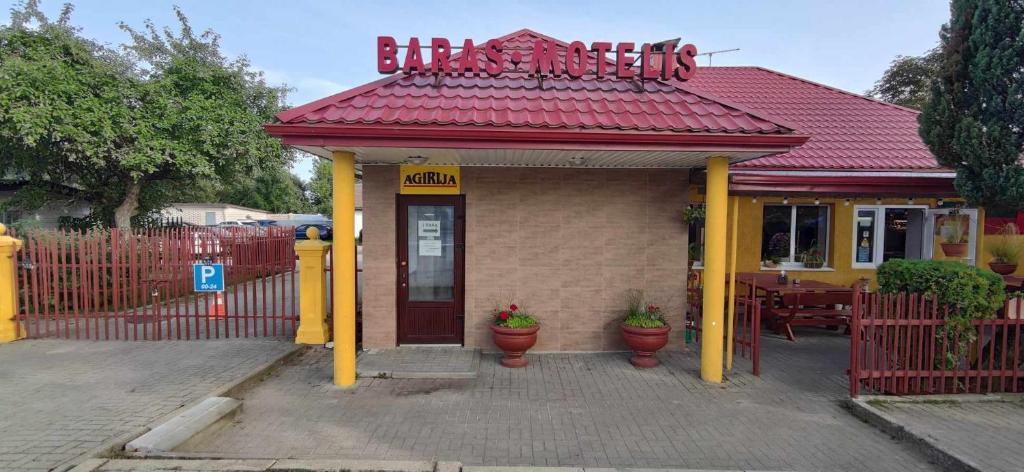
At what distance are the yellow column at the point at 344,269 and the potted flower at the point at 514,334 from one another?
1.82m

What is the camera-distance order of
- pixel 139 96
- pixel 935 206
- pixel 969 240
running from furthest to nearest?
pixel 139 96
pixel 935 206
pixel 969 240

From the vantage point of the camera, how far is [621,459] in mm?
3912

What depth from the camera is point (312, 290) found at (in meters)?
7.06

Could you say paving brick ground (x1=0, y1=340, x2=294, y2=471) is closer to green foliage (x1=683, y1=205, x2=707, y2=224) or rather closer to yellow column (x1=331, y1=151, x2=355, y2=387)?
yellow column (x1=331, y1=151, x2=355, y2=387)

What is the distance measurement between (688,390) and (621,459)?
196cm

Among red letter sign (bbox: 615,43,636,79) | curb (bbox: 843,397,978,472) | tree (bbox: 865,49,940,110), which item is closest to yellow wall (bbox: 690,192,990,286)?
red letter sign (bbox: 615,43,636,79)

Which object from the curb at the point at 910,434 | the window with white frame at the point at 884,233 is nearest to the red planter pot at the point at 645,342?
the curb at the point at 910,434

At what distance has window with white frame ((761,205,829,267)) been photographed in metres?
9.77

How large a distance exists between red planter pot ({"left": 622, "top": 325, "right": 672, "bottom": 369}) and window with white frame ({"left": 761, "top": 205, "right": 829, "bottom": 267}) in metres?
4.97

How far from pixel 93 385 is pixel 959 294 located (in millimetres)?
9372

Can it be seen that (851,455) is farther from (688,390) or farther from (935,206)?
(935,206)

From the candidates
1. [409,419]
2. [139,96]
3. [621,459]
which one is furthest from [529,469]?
[139,96]

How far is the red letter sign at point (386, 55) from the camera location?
6.04 m

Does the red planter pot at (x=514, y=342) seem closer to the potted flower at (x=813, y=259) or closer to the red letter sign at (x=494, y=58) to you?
the red letter sign at (x=494, y=58)
